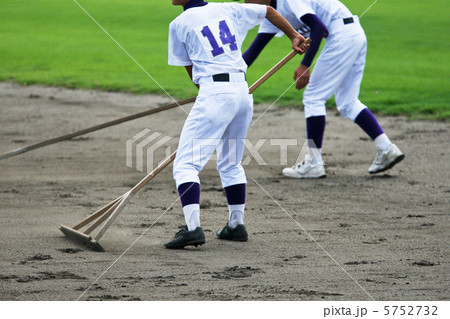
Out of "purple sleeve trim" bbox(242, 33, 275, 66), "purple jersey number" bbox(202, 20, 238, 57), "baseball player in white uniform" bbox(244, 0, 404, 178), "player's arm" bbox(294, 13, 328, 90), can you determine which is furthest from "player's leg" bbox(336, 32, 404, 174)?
"purple jersey number" bbox(202, 20, 238, 57)

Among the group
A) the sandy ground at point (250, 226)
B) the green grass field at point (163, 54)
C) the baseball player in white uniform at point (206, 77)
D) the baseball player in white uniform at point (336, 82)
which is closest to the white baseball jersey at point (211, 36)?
the baseball player in white uniform at point (206, 77)

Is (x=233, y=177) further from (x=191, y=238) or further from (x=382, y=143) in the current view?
(x=382, y=143)

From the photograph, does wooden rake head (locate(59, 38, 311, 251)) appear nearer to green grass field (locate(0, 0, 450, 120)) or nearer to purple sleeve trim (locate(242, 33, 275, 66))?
purple sleeve trim (locate(242, 33, 275, 66))

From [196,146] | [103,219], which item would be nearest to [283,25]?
[196,146]

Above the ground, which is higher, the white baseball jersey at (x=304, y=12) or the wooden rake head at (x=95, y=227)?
the white baseball jersey at (x=304, y=12)

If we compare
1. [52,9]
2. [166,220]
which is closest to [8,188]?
[166,220]

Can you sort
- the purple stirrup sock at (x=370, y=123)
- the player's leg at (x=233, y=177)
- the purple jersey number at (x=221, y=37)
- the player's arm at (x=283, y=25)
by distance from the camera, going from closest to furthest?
the purple jersey number at (x=221, y=37)
the player's arm at (x=283, y=25)
the player's leg at (x=233, y=177)
the purple stirrup sock at (x=370, y=123)

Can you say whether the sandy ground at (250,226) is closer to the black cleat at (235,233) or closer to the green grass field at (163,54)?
the black cleat at (235,233)

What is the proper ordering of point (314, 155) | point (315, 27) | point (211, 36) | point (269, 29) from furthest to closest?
point (314, 155)
point (269, 29)
point (315, 27)
point (211, 36)

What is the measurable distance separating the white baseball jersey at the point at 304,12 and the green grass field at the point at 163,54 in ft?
8.04

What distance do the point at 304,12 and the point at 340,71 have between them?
777 mm

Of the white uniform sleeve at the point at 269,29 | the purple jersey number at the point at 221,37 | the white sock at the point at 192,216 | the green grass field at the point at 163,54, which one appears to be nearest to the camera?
the purple jersey number at the point at 221,37

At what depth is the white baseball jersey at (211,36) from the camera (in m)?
3.74

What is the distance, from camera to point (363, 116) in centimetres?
578
